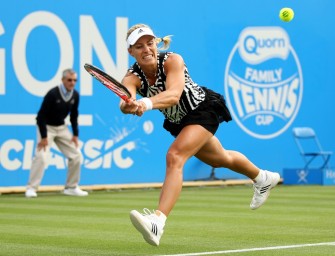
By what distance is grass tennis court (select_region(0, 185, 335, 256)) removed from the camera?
8156 mm

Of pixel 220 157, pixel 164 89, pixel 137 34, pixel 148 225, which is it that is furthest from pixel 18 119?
pixel 148 225

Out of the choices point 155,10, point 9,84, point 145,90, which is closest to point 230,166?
point 145,90

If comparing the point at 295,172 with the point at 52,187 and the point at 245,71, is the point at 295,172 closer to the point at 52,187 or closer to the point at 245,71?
the point at 245,71

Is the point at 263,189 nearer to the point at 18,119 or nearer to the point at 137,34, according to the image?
the point at 137,34

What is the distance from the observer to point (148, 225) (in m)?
7.42

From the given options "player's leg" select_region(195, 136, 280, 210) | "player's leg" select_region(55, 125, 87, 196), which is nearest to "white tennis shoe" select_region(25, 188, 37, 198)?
"player's leg" select_region(55, 125, 87, 196)

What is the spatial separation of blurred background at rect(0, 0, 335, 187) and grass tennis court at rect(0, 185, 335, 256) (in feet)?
5.16

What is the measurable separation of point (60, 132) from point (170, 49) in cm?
331

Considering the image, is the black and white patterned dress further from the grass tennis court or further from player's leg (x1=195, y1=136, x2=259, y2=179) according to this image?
the grass tennis court

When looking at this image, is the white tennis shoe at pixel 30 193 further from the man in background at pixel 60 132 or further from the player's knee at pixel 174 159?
the player's knee at pixel 174 159

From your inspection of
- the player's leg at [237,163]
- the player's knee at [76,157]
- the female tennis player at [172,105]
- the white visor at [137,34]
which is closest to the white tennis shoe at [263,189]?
the player's leg at [237,163]

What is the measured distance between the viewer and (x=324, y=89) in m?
21.2

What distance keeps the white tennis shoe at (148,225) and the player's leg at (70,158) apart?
8842 mm

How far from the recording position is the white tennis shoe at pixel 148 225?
24.2 ft
